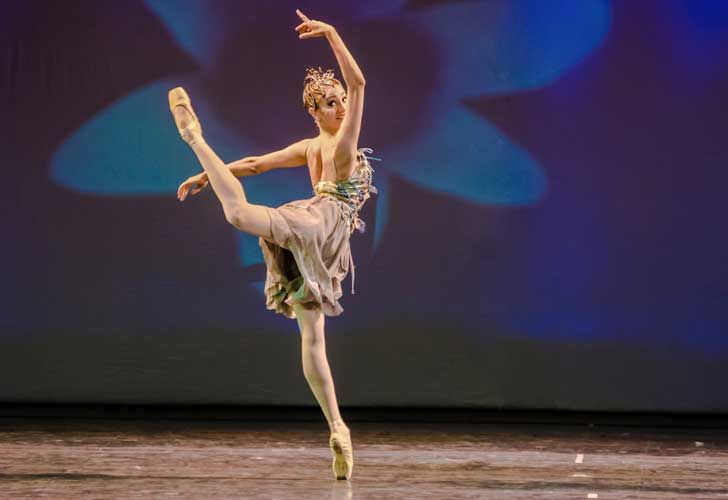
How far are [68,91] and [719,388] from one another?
311 centimetres

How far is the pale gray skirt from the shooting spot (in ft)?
11.0

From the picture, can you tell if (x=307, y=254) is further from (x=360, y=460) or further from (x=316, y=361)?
(x=360, y=460)

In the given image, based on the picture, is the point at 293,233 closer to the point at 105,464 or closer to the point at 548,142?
the point at 105,464

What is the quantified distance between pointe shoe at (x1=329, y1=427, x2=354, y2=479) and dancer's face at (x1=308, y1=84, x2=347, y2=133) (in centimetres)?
94

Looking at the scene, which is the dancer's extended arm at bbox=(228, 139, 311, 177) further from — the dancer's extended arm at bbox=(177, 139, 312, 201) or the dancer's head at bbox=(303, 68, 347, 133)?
the dancer's head at bbox=(303, 68, 347, 133)

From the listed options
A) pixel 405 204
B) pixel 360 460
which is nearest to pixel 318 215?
pixel 360 460

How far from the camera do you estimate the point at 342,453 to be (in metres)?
3.42

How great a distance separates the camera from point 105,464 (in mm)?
3807

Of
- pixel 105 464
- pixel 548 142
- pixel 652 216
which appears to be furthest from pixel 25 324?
pixel 652 216

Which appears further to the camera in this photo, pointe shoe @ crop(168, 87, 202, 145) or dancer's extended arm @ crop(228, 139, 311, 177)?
dancer's extended arm @ crop(228, 139, 311, 177)

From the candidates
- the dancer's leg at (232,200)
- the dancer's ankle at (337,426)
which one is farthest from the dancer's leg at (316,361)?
the dancer's leg at (232,200)

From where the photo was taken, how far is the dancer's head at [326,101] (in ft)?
11.8

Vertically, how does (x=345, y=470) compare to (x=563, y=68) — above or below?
below

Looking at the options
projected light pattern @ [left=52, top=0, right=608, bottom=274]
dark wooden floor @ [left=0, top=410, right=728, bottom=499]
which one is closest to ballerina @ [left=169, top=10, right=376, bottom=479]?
dark wooden floor @ [left=0, top=410, right=728, bottom=499]
